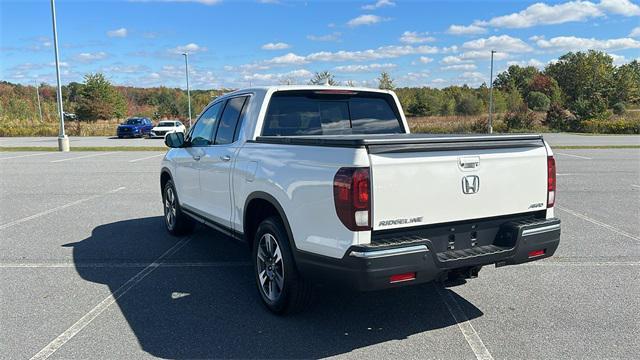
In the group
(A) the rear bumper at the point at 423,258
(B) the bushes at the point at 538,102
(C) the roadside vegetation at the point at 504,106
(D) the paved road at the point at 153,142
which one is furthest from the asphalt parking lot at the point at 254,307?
(B) the bushes at the point at 538,102

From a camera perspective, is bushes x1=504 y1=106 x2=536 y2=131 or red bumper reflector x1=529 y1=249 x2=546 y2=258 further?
bushes x1=504 y1=106 x2=536 y2=131

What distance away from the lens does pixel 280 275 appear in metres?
3.89

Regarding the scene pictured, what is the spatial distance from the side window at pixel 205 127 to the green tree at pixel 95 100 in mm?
56621

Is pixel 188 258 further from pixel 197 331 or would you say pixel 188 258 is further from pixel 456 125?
pixel 456 125

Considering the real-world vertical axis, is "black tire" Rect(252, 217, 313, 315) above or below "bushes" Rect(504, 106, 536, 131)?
below

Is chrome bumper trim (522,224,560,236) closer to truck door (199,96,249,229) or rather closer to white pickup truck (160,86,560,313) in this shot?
white pickup truck (160,86,560,313)

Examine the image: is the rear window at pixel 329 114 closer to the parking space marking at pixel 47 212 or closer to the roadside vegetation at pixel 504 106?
the parking space marking at pixel 47 212

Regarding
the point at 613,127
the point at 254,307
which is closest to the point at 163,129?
the point at 254,307

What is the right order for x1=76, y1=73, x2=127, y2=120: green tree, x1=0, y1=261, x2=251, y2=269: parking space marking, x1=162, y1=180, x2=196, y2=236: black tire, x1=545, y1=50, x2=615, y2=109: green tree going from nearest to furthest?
1. x1=0, y1=261, x2=251, y2=269: parking space marking
2. x1=162, y1=180, x2=196, y2=236: black tire
3. x1=76, y1=73, x2=127, y2=120: green tree
4. x1=545, y1=50, x2=615, y2=109: green tree

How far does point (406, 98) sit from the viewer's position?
235 ft

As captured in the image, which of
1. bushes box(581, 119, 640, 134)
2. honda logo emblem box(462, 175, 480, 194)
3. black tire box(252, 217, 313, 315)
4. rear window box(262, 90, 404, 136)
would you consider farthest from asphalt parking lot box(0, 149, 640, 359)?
bushes box(581, 119, 640, 134)

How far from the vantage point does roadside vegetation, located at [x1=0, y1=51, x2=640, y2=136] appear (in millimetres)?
44688

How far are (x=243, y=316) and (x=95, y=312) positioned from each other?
1287 millimetres

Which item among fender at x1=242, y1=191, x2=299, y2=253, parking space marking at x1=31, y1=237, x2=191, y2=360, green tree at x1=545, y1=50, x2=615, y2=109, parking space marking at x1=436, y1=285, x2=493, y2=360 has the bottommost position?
parking space marking at x1=436, y1=285, x2=493, y2=360
